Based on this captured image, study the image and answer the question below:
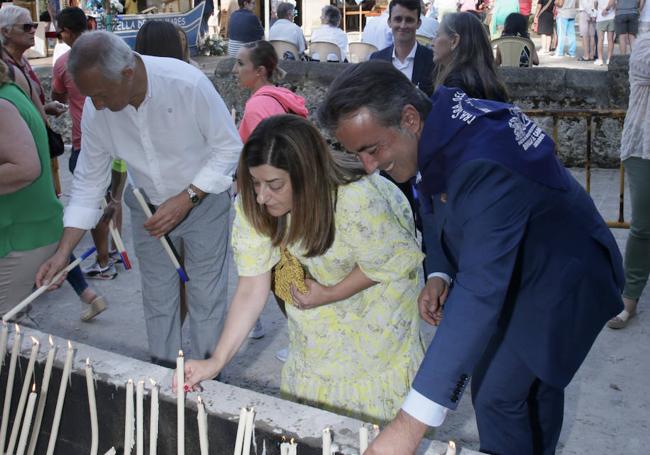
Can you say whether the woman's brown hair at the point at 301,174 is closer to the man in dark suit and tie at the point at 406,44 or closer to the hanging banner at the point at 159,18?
the man in dark suit and tie at the point at 406,44

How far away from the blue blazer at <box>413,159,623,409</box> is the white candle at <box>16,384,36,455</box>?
128 cm

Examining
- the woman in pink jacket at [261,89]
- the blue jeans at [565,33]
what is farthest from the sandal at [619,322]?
the blue jeans at [565,33]

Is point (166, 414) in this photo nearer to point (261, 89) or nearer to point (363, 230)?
point (363, 230)

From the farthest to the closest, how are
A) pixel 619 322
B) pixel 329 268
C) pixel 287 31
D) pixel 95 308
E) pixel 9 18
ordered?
pixel 287 31 → pixel 9 18 → pixel 95 308 → pixel 619 322 → pixel 329 268

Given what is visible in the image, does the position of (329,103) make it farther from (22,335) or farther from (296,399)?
(22,335)

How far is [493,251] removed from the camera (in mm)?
2035

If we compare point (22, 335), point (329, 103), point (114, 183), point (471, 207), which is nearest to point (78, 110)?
point (114, 183)

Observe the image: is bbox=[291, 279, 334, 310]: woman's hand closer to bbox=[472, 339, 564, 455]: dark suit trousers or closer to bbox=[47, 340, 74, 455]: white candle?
bbox=[472, 339, 564, 455]: dark suit trousers

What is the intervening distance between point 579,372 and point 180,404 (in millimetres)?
2648

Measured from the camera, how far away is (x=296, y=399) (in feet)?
9.42

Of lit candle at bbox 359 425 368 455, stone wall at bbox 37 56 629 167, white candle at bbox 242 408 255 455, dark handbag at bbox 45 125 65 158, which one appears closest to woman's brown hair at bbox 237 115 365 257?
white candle at bbox 242 408 255 455

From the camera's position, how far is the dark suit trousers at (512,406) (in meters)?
2.50

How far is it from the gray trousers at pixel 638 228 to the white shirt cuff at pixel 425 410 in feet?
10.0

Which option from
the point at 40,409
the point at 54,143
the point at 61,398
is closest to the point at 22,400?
the point at 40,409
